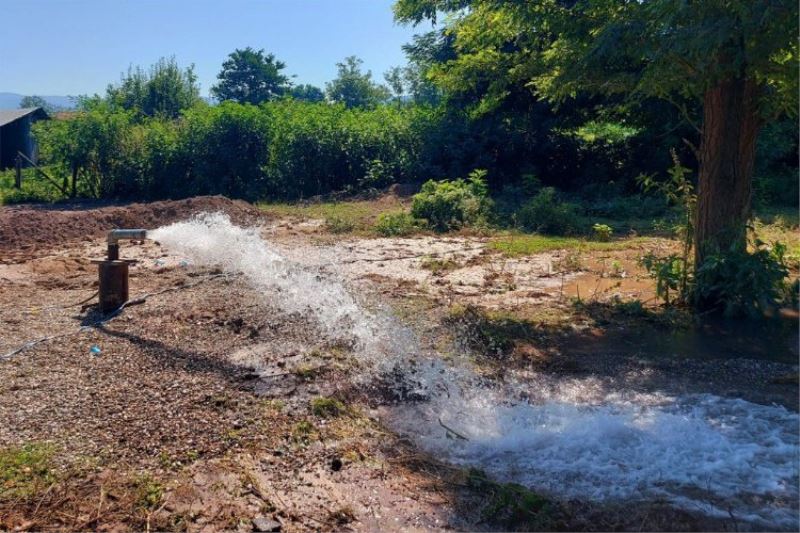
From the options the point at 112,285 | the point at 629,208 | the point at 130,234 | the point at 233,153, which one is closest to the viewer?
the point at 130,234

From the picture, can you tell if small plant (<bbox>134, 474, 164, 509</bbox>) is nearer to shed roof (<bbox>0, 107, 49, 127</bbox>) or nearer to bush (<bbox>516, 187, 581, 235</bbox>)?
bush (<bbox>516, 187, 581, 235</bbox>)

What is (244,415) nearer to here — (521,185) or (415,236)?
(415,236)

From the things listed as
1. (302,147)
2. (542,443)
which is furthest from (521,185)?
(542,443)

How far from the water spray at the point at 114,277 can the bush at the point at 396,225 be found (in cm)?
536

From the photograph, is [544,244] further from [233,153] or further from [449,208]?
[233,153]

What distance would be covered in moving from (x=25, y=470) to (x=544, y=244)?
792 centimetres

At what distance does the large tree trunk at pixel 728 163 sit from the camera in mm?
6418

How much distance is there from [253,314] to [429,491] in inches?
131

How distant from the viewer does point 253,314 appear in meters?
6.41

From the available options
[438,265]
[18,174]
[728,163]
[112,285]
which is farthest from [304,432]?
[18,174]

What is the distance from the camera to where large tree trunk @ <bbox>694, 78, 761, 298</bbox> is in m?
6.42

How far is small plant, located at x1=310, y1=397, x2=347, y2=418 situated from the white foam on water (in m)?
0.32

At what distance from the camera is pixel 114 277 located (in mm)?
6594

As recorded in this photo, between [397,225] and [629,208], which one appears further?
[629,208]
